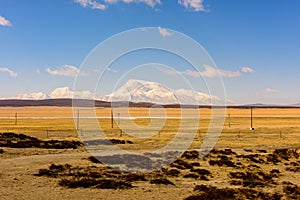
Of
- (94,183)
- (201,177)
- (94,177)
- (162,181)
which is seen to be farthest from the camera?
(201,177)

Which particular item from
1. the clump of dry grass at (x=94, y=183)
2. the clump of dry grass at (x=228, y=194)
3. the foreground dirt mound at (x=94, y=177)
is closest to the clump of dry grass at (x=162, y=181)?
the foreground dirt mound at (x=94, y=177)

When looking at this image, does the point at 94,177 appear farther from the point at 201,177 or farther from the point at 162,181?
the point at 201,177

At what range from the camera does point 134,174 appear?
23.4m

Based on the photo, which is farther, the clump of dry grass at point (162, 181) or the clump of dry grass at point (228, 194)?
the clump of dry grass at point (162, 181)

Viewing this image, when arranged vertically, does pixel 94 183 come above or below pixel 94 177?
above

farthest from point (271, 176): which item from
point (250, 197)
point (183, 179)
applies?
point (250, 197)

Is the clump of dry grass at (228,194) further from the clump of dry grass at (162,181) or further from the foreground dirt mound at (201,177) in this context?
the clump of dry grass at (162,181)

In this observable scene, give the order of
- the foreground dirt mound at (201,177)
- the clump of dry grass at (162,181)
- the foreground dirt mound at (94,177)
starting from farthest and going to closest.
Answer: the clump of dry grass at (162,181) < the foreground dirt mound at (94,177) < the foreground dirt mound at (201,177)

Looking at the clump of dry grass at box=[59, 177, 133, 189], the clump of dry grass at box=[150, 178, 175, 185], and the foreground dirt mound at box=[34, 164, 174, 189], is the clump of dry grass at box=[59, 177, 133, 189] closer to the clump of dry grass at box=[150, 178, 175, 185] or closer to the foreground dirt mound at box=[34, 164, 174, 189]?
the foreground dirt mound at box=[34, 164, 174, 189]

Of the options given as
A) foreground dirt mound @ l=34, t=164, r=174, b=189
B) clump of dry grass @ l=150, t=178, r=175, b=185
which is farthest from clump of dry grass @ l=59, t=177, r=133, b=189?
clump of dry grass @ l=150, t=178, r=175, b=185

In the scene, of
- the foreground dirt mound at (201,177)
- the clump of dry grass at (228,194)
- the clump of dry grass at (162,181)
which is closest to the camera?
the clump of dry grass at (228,194)

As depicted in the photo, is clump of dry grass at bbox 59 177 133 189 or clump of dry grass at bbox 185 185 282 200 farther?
clump of dry grass at bbox 59 177 133 189

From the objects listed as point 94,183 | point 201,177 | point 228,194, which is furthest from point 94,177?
point 228,194

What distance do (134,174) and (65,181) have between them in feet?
15.5
